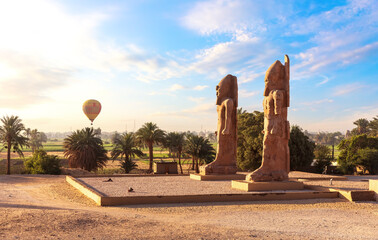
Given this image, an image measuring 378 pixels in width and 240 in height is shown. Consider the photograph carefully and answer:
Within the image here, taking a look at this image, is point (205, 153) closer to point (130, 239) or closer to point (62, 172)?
point (62, 172)

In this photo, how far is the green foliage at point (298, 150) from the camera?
28328mm

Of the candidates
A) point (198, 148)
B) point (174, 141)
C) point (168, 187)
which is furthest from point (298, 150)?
point (168, 187)

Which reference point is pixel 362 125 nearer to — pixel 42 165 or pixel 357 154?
pixel 357 154

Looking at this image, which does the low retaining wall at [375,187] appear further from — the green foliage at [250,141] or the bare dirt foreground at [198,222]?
the green foliage at [250,141]

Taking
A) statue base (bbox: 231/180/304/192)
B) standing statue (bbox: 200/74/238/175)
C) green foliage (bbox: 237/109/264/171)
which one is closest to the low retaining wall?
statue base (bbox: 231/180/304/192)

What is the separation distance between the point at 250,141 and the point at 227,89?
41.2ft

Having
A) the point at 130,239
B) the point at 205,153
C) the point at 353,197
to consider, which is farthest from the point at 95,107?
the point at 130,239

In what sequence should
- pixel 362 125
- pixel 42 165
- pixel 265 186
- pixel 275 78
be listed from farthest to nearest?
pixel 362 125 → pixel 42 165 → pixel 275 78 → pixel 265 186

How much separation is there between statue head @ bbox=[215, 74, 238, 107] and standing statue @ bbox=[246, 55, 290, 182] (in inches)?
138

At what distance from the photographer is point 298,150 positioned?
2856 centimetres

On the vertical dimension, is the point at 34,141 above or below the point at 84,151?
above

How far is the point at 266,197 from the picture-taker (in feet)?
36.1

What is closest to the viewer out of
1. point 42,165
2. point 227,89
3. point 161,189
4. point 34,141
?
point 161,189

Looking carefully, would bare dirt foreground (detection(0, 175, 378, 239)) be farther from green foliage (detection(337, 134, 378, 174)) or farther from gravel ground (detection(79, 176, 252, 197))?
green foliage (detection(337, 134, 378, 174))
